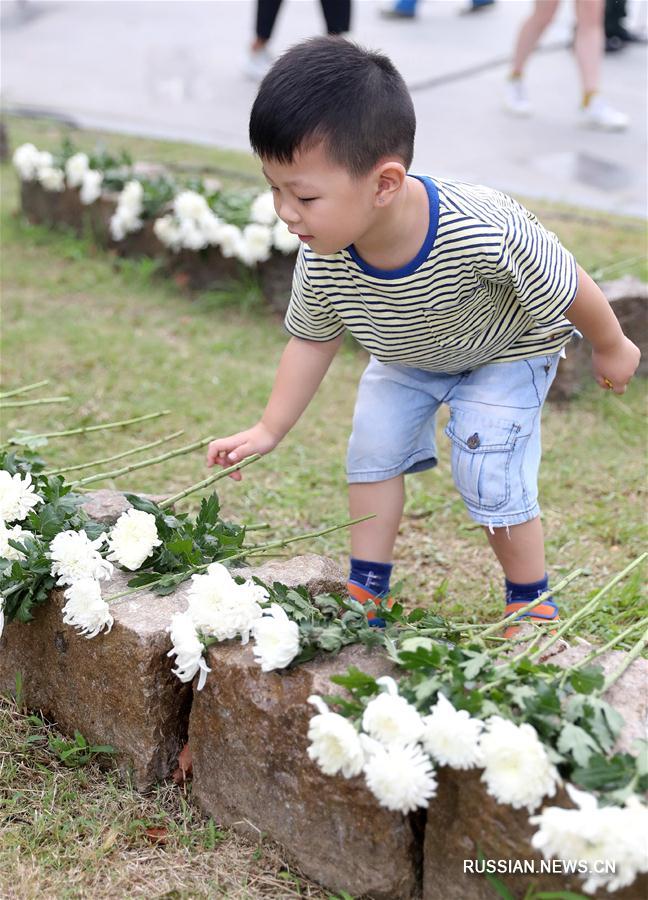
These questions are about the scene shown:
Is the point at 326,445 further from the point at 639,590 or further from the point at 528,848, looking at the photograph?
the point at 528,848

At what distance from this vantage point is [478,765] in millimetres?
1544

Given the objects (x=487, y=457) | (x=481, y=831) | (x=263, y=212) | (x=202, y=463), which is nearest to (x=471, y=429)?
(x=487, y=457)

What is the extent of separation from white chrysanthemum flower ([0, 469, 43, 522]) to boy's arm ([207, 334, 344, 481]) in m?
0.39

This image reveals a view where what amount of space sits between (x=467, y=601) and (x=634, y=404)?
1.34 metres

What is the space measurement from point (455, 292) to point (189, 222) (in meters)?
2.56

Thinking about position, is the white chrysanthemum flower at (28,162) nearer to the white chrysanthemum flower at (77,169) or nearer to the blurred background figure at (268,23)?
the white chrysanthemum flower at (77,169)

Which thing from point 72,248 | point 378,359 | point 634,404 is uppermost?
point 378,359

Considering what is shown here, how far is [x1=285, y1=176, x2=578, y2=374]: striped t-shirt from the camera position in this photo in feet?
6.81

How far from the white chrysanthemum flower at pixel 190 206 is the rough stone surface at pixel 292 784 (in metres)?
2.93

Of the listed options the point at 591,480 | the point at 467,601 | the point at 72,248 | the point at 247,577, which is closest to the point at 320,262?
the point at 247,577

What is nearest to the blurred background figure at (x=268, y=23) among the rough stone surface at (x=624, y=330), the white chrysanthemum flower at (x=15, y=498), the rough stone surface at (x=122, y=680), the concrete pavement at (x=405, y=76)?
the concrete pavement at (x=405, y=76)

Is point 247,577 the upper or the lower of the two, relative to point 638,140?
upper

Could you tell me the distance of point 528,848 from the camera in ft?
5.05

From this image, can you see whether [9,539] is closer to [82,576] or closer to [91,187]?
[82,576]
